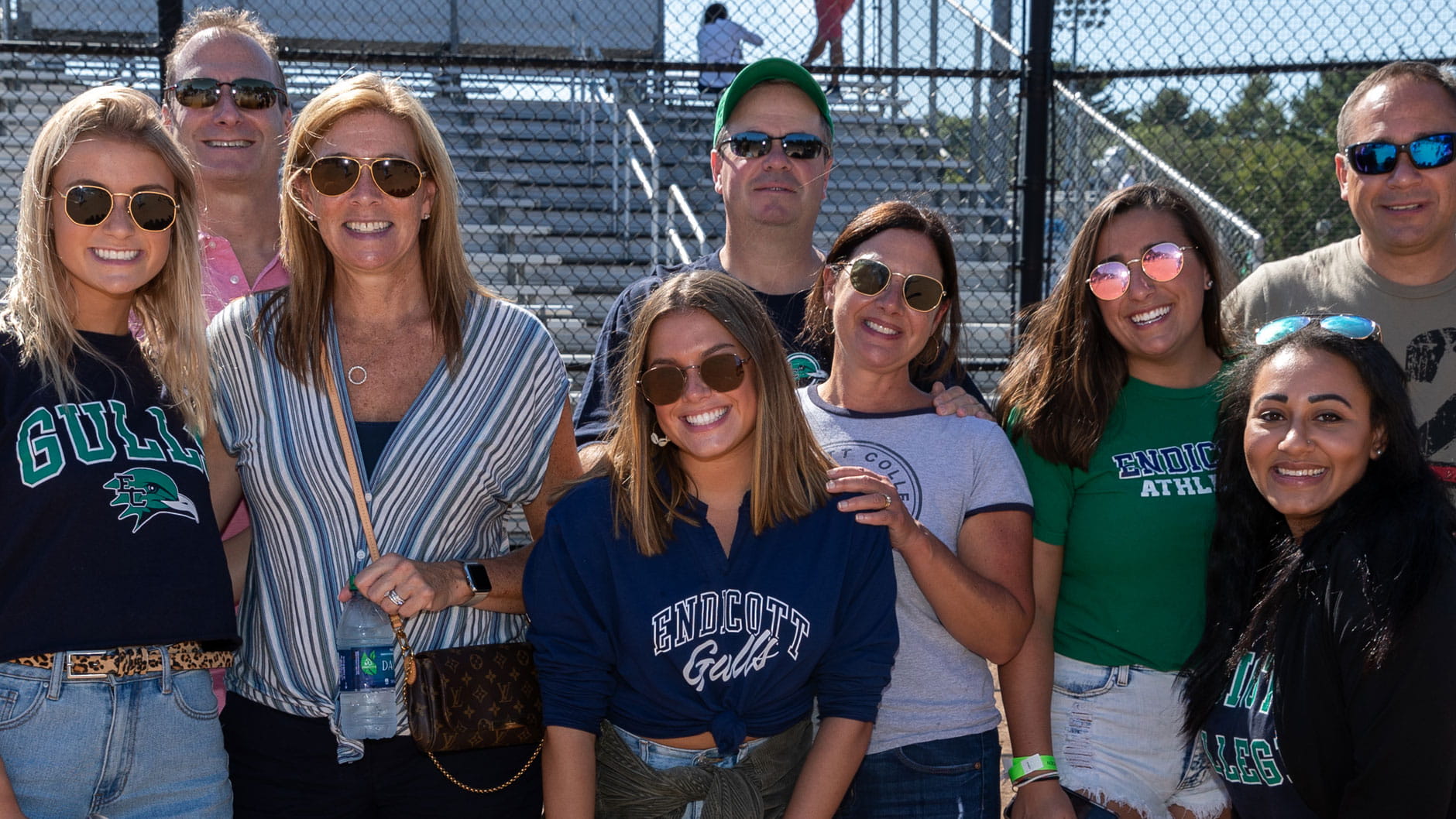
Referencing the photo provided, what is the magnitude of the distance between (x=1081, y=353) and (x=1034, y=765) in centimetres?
93

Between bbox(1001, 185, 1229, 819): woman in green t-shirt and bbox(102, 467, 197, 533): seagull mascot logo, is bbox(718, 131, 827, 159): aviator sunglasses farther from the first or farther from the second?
bbox(102, 467, 197, 533): seagull mascot logo

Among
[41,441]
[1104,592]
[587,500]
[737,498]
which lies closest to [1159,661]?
[1104,592]

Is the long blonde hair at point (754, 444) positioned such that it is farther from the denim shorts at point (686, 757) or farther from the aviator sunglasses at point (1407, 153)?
the aviator sunglasses at point (1407, 153)

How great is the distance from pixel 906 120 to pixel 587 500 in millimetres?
8107

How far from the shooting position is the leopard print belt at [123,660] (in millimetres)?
2111

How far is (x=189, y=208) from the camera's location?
2518 mm

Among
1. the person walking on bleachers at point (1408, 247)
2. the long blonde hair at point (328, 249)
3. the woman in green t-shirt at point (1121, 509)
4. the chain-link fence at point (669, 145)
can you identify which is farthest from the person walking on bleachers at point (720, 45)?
the long blonde hair at point (328, 249)

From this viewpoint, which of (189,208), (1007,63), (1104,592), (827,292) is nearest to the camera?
(189,208)

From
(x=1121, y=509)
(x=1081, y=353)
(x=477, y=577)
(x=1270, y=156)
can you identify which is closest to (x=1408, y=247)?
(x=1081, y=353)

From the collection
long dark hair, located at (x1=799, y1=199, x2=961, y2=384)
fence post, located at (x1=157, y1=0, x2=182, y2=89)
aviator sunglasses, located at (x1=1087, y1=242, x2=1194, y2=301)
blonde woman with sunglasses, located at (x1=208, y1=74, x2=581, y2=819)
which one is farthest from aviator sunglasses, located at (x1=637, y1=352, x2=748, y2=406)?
fence post, located at (x1=157, y1=0, x2=182, y2=89)

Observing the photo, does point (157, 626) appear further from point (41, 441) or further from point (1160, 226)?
point (1160, 226)

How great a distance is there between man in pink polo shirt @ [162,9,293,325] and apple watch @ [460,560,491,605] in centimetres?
139

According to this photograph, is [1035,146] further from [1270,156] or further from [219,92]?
[1270,156]

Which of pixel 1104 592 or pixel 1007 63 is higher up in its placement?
pixel 1007 63
